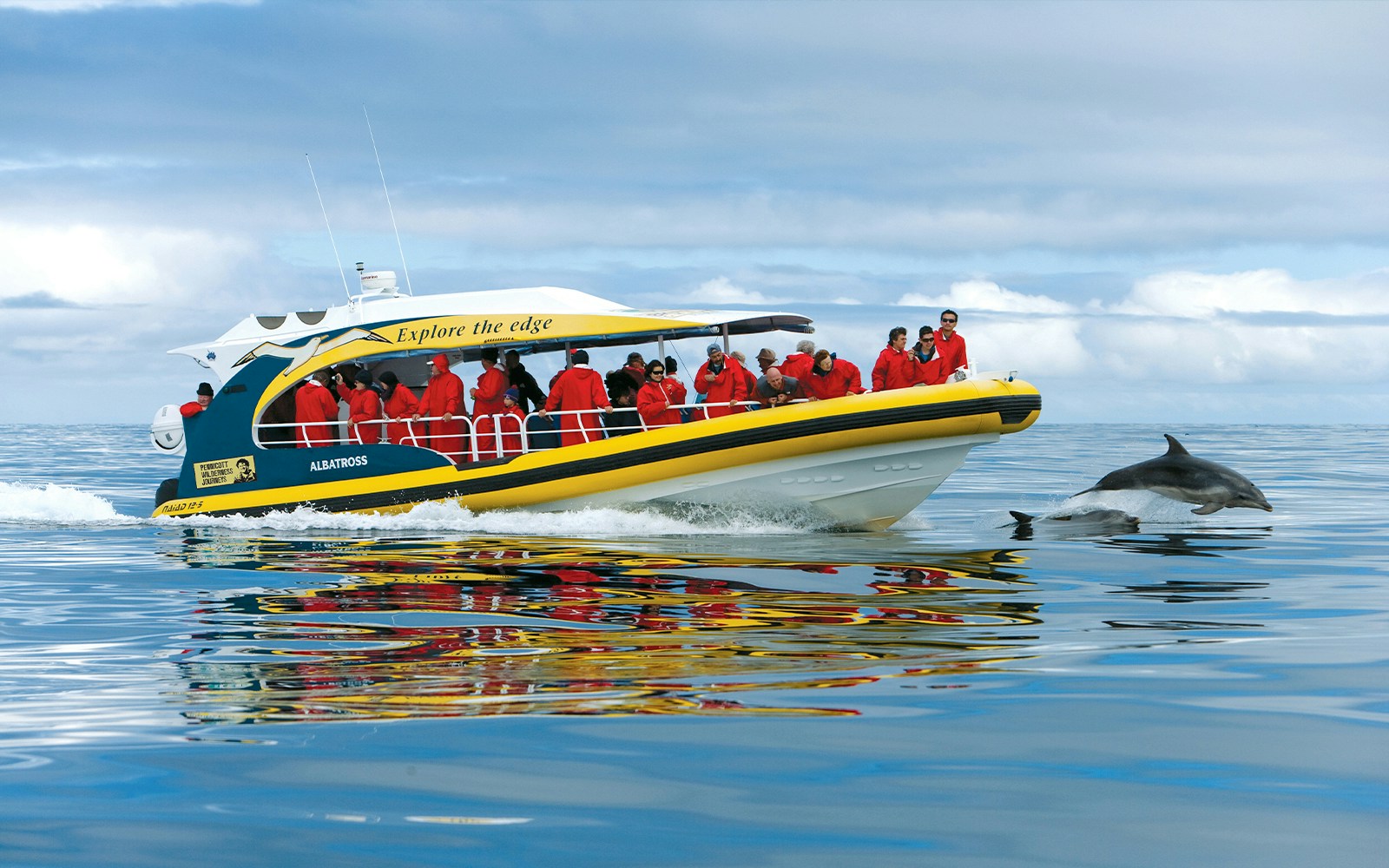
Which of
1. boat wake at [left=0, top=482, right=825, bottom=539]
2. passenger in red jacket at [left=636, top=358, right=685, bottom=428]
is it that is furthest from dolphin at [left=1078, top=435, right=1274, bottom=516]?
passenger in red jacket at [left=636, top=358, right=685, bottom=428]

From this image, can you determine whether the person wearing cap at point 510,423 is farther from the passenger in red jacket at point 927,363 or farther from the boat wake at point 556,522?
the passenger in red jacket at point 927,363

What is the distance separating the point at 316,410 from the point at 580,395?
10.9 ft

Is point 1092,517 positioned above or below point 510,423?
below

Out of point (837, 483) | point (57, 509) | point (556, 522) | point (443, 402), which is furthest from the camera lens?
point (57, 509)

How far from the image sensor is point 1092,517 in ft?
44.8

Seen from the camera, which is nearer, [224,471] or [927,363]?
[927,363]

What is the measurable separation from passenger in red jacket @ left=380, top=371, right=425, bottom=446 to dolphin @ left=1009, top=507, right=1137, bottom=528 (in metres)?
6.60

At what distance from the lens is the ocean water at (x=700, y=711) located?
3.74 metres

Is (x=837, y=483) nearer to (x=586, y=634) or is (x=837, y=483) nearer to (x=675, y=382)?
(x=675, y=382)

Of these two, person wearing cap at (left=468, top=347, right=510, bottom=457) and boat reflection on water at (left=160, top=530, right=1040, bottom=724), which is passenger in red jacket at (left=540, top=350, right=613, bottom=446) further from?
boat reflection on water at (left=160, top=530, right=1040, bottom=724)

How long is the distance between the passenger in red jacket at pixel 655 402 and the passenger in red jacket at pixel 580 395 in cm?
37

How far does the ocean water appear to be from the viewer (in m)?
3.74

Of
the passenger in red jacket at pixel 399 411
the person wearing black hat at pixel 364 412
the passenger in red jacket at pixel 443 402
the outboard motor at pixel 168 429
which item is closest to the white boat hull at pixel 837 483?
the passenger in red jacket at pixel 443 402

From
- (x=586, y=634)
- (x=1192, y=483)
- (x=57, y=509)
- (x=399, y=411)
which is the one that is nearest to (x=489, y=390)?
(x=399, y=411)
